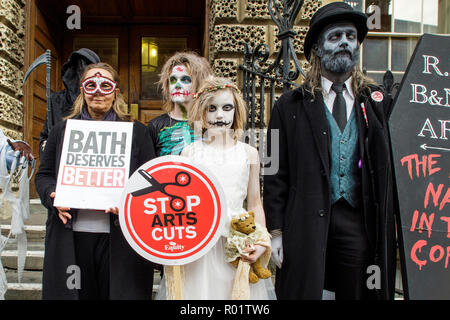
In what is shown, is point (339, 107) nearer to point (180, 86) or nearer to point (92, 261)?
point (180, 86)

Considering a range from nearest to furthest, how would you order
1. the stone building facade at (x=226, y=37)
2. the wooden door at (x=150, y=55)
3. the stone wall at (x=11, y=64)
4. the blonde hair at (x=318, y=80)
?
the blonde hair at (x=318, y=80) → the stone wall at (x=11, y=64) → the stone building facade at (x=226, y=37) → the wooden door at (x=150, y=55)

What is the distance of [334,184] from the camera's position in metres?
2.02

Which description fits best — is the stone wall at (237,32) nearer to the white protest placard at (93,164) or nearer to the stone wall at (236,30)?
the stone wall at (236,30)

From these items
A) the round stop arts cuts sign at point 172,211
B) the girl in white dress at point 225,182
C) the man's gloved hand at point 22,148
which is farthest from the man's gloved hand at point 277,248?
the man's gloved hand at point 22,148

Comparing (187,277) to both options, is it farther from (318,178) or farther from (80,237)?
(318,178)

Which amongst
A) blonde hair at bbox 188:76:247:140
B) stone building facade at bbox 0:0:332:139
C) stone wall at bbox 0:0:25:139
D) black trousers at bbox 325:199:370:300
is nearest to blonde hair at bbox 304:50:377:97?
blonde hair at bbox 188:76:247:140

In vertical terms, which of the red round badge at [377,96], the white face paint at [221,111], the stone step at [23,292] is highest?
the red round badge at [377,96]

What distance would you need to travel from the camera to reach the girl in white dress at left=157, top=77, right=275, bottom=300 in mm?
1935

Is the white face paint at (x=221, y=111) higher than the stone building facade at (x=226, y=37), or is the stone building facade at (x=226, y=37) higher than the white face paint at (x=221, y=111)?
the stone building facade at (x=226, y=37)

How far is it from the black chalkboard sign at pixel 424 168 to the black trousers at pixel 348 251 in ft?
0.95

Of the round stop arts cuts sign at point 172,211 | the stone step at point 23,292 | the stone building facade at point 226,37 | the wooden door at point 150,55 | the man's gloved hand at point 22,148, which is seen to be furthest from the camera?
the wooden door at point 150,55

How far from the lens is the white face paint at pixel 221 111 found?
A: 208cm

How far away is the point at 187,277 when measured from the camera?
1.96 meters
